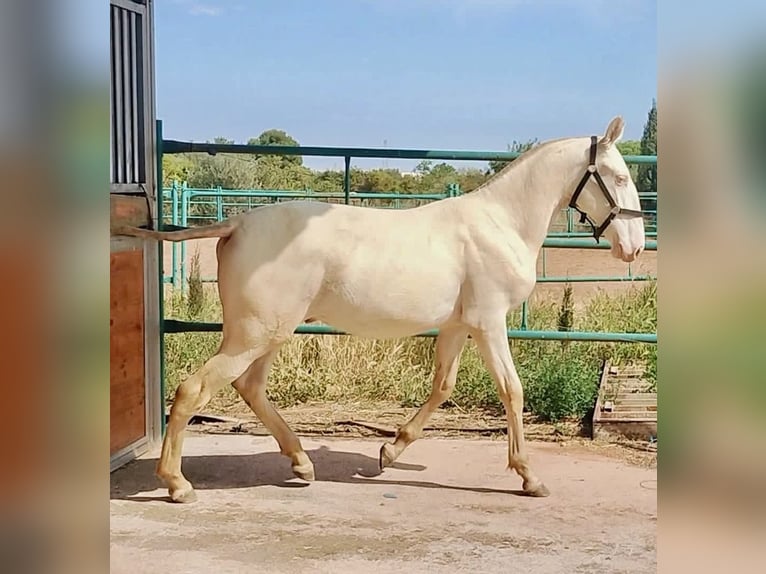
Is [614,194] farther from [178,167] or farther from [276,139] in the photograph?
[178,167]

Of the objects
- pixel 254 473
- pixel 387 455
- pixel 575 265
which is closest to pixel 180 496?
pixel 254 473

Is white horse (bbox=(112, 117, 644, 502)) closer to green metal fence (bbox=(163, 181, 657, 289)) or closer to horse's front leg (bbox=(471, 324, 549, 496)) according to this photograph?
horse's front leg (bbox=(471, 324, 549, 496))

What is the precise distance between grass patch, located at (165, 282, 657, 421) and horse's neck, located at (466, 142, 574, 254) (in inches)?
72.0

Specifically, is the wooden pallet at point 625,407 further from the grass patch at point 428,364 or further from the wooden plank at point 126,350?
the wooden plank at point 126,350

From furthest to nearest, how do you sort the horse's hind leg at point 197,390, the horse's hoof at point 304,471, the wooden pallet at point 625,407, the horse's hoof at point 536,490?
the wooden pallet at point 625,407
the horse's hoof at point 304,471
the horse's hoof at point 536,490
the horse's hind leg at point 197,390

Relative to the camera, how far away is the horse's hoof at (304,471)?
4.41 meters

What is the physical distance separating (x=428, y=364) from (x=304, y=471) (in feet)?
8.09

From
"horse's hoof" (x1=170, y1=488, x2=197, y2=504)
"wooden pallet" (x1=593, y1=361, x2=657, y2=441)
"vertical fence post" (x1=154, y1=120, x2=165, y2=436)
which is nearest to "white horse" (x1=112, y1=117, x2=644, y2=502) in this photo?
"horse's hoof" (x1=170, y1=488, x2=197, y2=504)

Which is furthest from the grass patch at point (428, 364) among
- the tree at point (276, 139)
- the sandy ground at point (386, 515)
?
the tree at point (276, 139)

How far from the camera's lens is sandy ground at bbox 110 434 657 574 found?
3.32 meters
